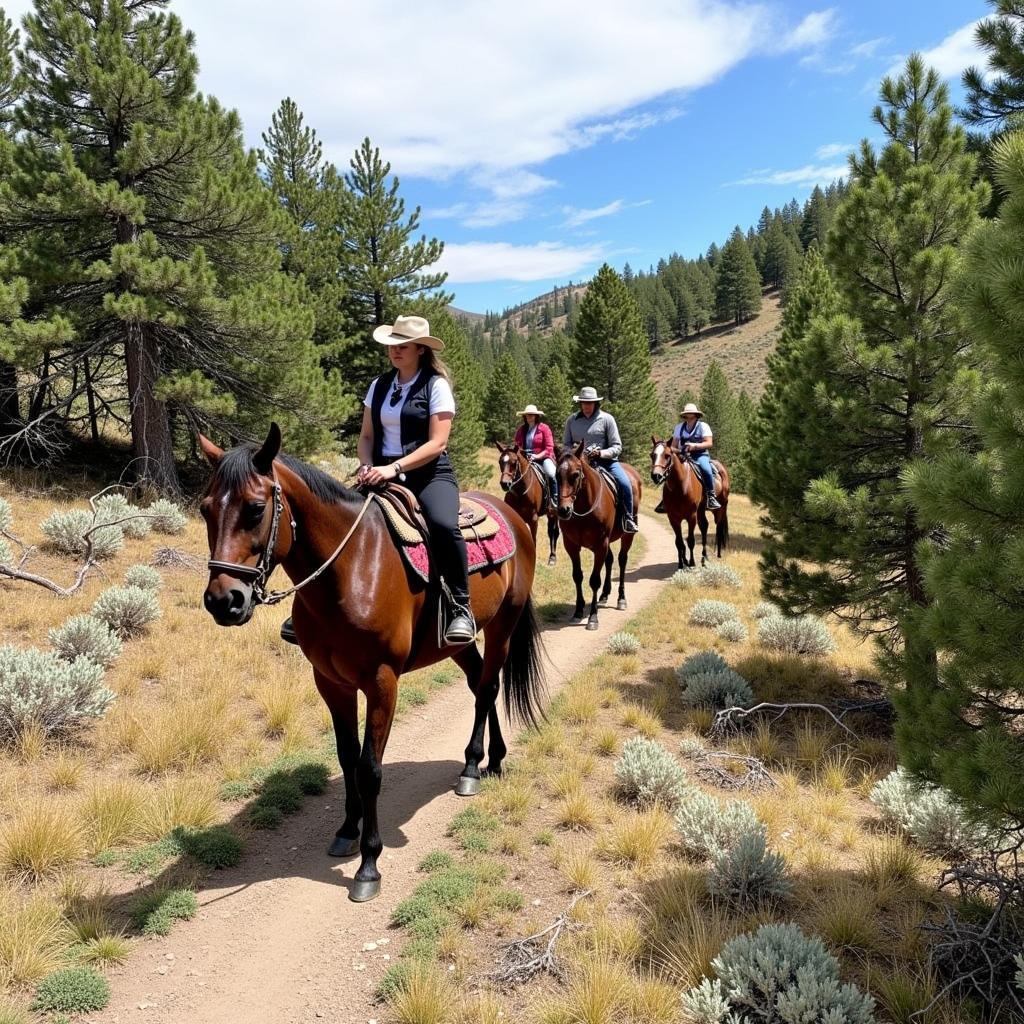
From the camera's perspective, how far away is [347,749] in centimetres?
448

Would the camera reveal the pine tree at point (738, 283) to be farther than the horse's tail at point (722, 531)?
Yes

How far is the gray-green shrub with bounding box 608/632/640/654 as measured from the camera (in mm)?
9000

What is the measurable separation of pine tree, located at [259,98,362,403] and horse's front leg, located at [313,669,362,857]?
1708 centimetres

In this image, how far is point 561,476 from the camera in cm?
982

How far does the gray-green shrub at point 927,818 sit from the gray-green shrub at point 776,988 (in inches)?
59.2

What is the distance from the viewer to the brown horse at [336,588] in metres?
3.29

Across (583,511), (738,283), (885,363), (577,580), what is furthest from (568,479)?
(738,283)

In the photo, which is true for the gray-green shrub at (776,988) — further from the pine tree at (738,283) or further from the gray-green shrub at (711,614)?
the pine tree at (738,283)

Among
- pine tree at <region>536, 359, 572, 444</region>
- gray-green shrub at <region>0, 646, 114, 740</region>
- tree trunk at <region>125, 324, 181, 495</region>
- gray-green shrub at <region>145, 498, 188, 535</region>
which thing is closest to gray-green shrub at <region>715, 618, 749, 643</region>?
gray-green shrub at <region>0, 646, 114, 740</region>

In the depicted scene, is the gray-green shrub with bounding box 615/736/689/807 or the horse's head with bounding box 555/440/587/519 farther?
the horse's head with bounding box 555/440/587/519

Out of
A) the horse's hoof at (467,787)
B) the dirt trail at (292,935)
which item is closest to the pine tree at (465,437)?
the horse's hoof at (467,787)

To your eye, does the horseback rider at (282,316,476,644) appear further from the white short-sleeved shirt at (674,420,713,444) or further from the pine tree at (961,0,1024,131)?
the white short-sleeved shirt at (674,420,713,444)

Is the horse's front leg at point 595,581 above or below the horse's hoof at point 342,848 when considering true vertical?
above

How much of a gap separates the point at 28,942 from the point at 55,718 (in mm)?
2769
